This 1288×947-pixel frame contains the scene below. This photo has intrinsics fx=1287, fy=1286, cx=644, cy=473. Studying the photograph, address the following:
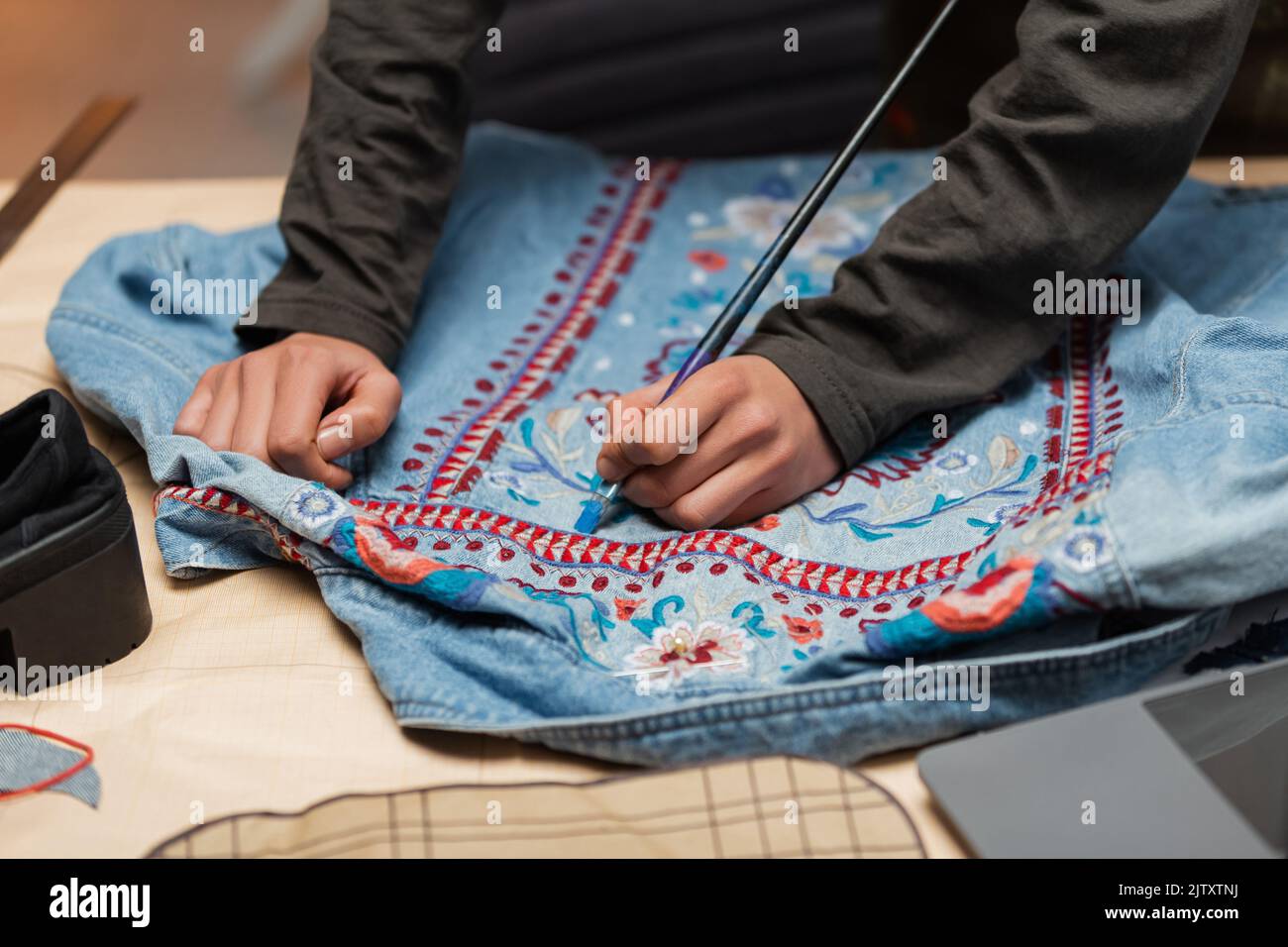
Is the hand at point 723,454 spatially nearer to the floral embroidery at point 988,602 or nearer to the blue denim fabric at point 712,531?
the blue denim fabric at point 712,531

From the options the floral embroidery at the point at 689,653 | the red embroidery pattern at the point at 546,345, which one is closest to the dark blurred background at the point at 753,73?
the red embroidery pattern at the point at 546,345

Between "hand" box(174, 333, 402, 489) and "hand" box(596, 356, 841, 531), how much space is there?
0.43 feet

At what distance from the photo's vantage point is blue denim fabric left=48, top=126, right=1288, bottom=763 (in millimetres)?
503

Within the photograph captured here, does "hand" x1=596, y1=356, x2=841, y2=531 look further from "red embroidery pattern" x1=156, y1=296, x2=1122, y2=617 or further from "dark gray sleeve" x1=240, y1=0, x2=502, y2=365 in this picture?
"dark gray sleeve" x1=240, y1=0, x2=502, y2=365

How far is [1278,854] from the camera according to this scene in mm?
429

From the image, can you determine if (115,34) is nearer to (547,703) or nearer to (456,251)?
(456,251)

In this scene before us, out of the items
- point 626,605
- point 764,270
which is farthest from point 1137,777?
point 764,270

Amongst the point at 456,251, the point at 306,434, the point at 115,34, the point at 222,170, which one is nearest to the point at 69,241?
the point at 456,251

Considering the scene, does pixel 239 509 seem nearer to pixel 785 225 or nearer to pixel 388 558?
pixel 388 558

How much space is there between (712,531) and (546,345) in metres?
0.24

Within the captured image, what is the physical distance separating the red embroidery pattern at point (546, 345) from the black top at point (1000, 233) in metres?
0.07

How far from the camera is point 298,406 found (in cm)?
65
